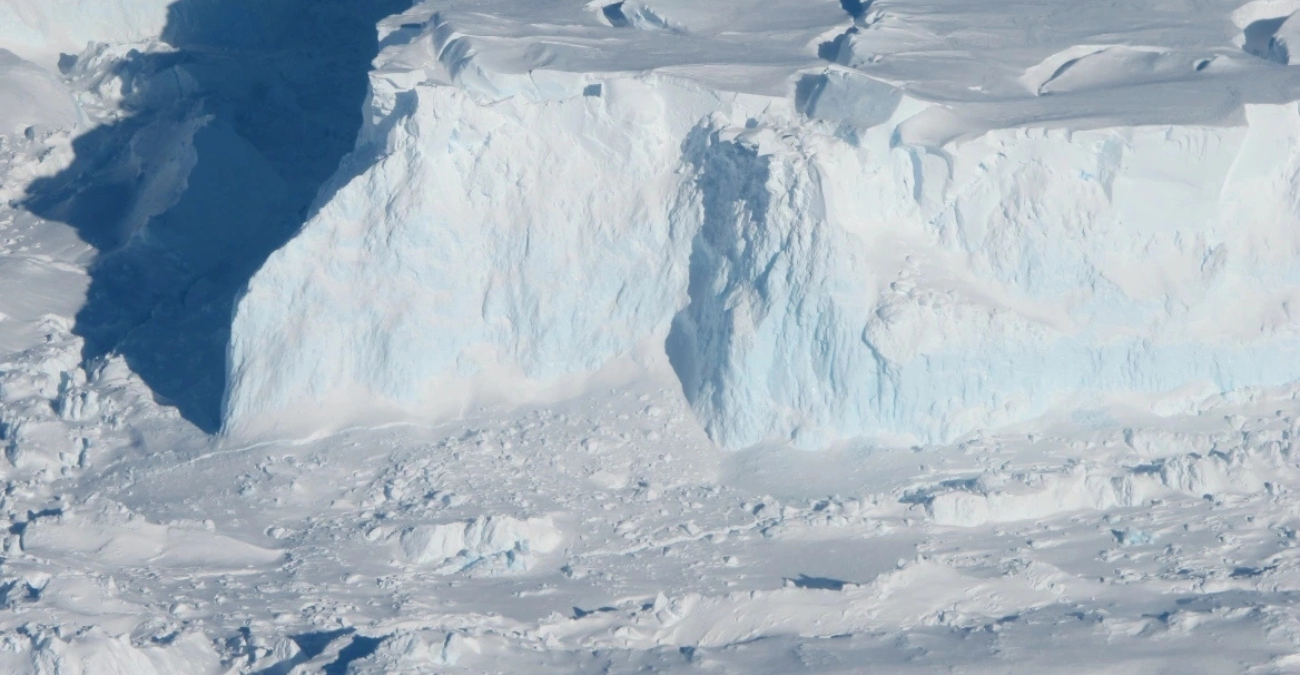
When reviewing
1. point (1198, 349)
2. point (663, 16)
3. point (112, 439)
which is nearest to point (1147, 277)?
point (1198, 349)

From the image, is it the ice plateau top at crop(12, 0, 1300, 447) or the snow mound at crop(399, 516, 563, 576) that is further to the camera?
the ice plateau top at crop(12, 0, 1300, 447)

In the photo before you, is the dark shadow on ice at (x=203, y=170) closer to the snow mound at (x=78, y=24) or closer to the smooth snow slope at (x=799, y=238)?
the snow mound at (x=78, y=24)

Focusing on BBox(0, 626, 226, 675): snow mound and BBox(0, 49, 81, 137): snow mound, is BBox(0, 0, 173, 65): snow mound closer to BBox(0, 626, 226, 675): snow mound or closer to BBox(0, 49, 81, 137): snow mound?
BBox(0, 49, 81, 137): snow mound

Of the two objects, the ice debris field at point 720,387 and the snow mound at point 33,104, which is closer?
the ice debris field at point 720,387

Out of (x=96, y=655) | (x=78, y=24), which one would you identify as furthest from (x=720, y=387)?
(x=78, y=24)

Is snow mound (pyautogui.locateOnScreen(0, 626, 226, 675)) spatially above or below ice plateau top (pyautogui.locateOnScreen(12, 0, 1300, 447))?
below

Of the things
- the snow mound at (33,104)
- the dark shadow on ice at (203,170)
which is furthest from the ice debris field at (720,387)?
the snow mound at (33,104)

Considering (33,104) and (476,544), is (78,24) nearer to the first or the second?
(33,104)

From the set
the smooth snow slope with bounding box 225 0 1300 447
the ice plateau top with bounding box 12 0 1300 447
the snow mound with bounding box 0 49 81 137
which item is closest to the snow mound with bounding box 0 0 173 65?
the snow mound with bounding box 0 49 81 137
